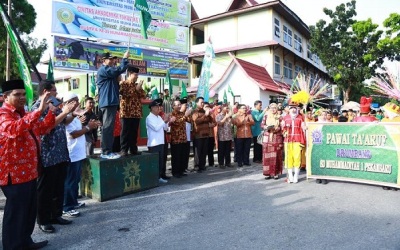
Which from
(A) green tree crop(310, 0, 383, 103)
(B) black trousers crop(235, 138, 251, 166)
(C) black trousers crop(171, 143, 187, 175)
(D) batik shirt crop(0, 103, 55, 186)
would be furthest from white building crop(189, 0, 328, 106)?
(D) batik shirt crop(0, 103, 55, 186)

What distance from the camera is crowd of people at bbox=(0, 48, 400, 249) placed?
2945 mm

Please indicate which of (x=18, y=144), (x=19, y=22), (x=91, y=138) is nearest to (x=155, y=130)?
(x=91, y=138)

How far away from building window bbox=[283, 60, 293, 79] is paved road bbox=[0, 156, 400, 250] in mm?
16945

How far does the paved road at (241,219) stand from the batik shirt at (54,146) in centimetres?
89

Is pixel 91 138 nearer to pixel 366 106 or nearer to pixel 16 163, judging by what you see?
pixel 16 163

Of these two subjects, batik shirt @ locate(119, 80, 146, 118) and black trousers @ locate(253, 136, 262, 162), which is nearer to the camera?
batik shirt @ locate(119, 80, 146, 118)

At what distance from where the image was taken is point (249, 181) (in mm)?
6566

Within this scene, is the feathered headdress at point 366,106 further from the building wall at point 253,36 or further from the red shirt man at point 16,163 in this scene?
the building wall at point 253,36

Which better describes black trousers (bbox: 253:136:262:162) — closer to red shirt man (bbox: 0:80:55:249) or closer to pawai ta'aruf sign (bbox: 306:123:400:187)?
pawai ta'aruf sign (bbox: 306:123:400:187)

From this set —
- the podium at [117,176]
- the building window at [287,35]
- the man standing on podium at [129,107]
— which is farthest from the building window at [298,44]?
the podium at [117,176]

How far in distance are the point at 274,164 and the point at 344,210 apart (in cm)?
237

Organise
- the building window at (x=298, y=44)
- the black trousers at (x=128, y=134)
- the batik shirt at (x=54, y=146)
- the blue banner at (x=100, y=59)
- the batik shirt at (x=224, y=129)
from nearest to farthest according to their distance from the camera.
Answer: the batik shirt at (x=54, y=146) → the black trousers at (x=128, y=134) → the batik shirt at (x=224, y=129) → the blue banner at (x=100, y=59) → the building window at (x=298, y=44)

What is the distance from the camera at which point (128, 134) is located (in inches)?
230

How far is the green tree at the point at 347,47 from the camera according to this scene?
19141mm
